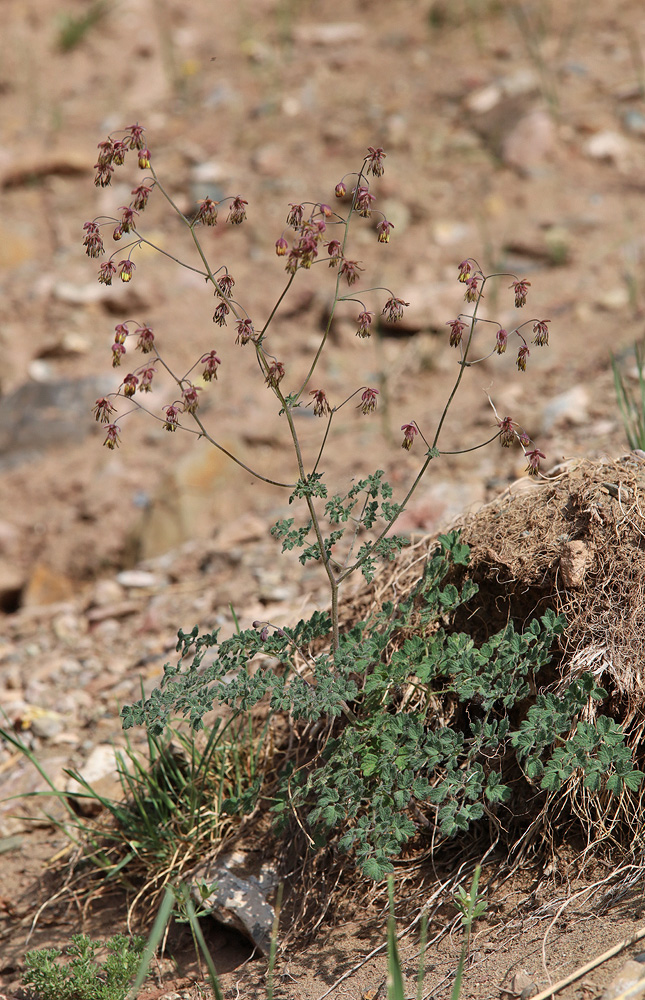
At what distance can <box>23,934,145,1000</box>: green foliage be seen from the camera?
1916mm

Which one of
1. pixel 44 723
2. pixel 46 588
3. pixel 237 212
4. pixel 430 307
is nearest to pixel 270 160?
pixel 430 307

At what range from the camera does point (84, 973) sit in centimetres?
193

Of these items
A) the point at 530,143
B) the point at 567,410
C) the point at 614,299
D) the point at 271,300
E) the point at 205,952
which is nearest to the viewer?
the point at 205,952

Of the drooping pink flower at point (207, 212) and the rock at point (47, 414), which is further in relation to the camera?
the rock at point (47, 414)

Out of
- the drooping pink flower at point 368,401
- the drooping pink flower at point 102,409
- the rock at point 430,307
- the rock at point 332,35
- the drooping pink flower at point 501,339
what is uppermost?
the rock at point 332,35

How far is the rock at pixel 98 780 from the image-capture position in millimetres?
2559

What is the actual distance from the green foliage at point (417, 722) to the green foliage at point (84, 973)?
0.40 meters

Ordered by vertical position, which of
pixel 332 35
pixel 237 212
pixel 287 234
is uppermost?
pixel 332 35

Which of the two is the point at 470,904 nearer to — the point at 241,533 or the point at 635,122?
the point at 241,533

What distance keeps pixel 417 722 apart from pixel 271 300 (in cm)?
330

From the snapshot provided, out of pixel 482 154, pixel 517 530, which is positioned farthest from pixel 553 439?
pixel 482 154

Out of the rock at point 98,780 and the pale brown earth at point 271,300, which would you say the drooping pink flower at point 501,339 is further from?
the rock at point 98,780

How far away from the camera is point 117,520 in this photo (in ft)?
13.5

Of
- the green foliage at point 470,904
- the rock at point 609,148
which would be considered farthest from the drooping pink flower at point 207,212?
the rock at point 609,148
